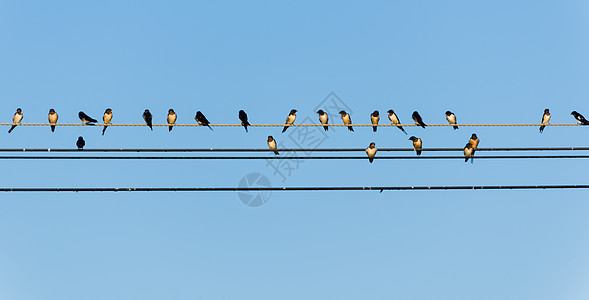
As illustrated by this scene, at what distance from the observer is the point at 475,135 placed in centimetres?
1931

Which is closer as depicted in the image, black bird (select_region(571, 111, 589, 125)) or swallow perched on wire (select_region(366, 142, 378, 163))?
swallow perched on wire (select_region(366, 142, 378, 163))

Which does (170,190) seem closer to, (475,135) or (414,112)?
(414,112)

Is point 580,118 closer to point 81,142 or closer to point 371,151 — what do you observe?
point 371,151

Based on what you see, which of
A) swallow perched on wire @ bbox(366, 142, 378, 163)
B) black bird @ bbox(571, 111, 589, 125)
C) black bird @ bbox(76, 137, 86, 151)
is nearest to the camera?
swallow perched on wire @ bbox(366, 142, 378, 163)

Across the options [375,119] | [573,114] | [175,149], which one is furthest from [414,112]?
[175,149]

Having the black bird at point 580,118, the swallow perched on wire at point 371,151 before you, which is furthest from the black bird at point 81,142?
the black bird at point 580,118

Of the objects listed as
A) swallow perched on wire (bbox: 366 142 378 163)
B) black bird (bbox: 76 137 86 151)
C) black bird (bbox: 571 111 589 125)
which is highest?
black bird (bbox: 571 111 589 125)

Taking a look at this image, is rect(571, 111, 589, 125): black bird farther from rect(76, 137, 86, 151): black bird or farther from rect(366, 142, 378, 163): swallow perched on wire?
rect(76, 137, 86, 151): black bird

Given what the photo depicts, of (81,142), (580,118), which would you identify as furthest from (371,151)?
(81,142)

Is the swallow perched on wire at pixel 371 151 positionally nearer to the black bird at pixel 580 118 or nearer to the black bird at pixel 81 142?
the black bird at pixel 580 118

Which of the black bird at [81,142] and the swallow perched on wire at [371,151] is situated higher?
the black bird at [81,142]

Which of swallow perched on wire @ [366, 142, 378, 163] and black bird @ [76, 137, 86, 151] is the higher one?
black bird @ [76, 137, 86, 151]

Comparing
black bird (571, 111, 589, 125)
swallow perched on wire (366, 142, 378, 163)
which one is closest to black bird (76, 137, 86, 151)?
swallow perched on wire (366, 142, 378, 163)

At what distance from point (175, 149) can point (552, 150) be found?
18.1 feet
